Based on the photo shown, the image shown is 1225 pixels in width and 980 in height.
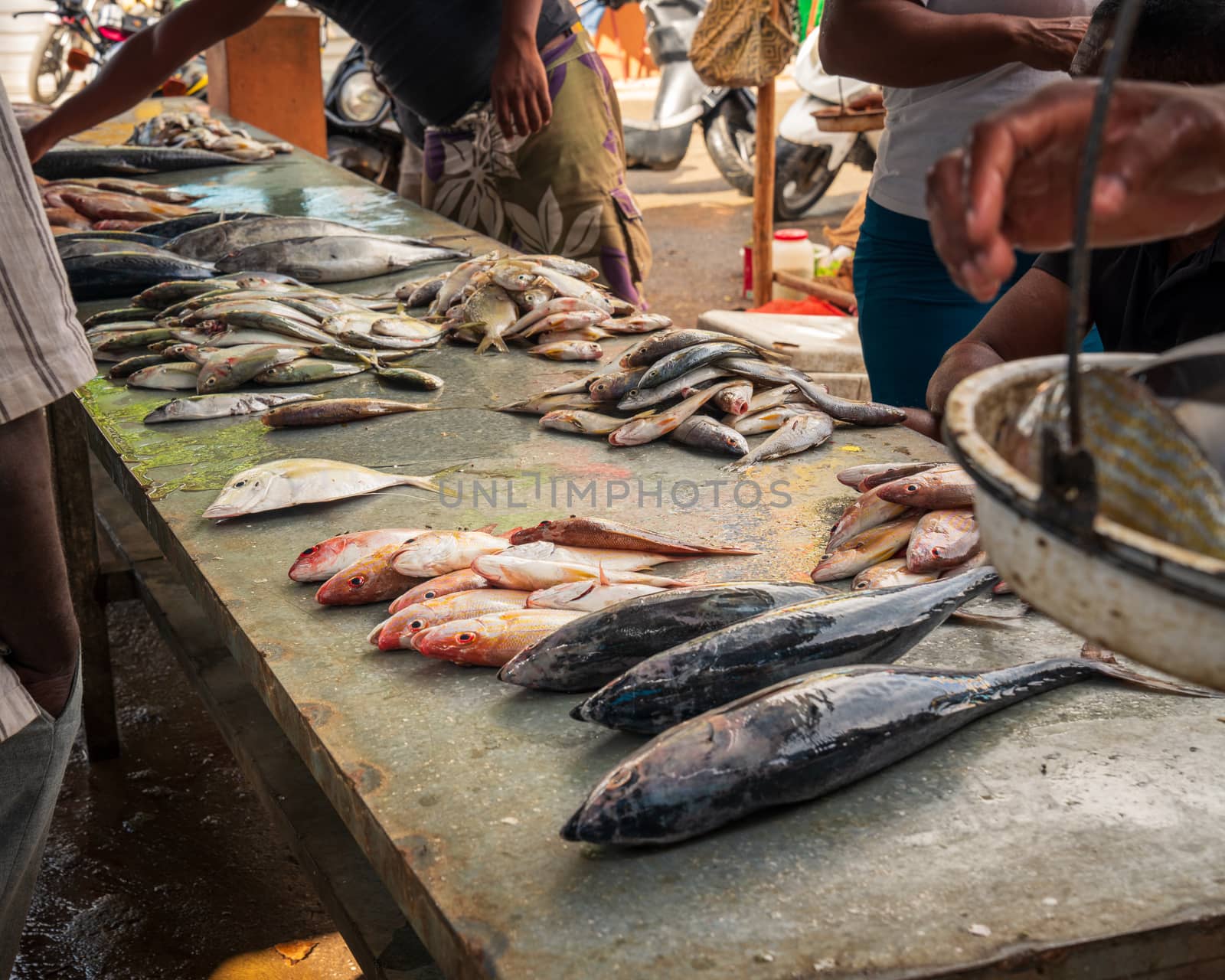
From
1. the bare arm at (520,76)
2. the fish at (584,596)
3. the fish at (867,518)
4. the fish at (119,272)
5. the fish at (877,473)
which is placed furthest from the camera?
the fish at (119,272)

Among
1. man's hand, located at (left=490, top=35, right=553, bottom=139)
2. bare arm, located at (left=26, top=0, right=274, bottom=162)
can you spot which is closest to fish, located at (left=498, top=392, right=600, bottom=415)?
man's hand, located at (left=490, top=35, right=553, bottom=139)

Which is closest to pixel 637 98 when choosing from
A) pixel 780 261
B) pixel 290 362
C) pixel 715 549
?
pixel 780 261

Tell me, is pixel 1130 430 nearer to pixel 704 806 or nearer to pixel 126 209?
pixel 704 806

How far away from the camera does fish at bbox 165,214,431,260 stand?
4.45 metres

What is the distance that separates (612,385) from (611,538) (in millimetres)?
860

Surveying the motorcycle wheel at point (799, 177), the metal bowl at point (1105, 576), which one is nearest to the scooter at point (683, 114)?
the motorcycle wheel at point (799, 177)

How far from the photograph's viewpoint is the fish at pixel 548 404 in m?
2.93

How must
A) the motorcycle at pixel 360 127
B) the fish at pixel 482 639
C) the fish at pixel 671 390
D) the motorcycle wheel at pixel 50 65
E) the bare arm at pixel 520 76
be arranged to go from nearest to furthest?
the fish at pixel 482 639, the fish at pixel 671 390, the bare arm at pixel 520 76, the motorcycle at pixel 360 127, the motorcycle wheel at pixel 50 65

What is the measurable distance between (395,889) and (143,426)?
6.27 ft

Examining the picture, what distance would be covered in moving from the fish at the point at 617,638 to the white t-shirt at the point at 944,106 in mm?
1743

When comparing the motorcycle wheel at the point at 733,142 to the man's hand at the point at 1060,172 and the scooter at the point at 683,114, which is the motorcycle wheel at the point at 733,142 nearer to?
the scooter at the point at 683,114

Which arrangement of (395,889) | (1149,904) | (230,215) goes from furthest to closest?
(230,215), (395,889), (1149,904)

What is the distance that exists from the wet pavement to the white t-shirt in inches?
102

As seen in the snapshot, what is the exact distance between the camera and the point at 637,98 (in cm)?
1909
